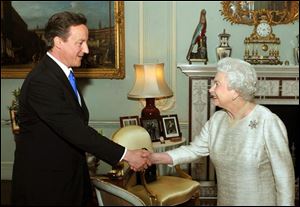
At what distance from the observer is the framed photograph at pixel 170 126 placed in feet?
13.9

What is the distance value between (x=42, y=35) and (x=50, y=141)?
2758 millimetres

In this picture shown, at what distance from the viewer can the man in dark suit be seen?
2129 mm

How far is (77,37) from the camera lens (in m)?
2.30

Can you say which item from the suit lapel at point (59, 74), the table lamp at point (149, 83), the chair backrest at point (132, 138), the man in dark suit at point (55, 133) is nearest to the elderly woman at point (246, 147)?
the man in dark suit at point (55, 133)

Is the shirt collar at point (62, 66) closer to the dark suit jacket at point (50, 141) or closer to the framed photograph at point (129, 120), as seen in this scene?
the dark suit jacket at point (50, 141)

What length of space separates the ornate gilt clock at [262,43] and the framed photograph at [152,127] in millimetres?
1227

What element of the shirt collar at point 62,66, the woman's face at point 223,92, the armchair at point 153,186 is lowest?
the armchair at point 153,186

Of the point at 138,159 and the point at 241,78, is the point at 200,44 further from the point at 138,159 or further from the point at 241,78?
the point at 241,78

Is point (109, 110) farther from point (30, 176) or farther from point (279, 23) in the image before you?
point (30, 176)

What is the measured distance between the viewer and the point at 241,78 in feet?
6.82

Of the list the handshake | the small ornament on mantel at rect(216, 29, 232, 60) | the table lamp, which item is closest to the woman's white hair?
the handshake

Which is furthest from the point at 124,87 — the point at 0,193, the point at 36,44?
the point at 0,193

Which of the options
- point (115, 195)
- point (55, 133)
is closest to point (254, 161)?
point (115, 195)

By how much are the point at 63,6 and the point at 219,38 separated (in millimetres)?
1819
